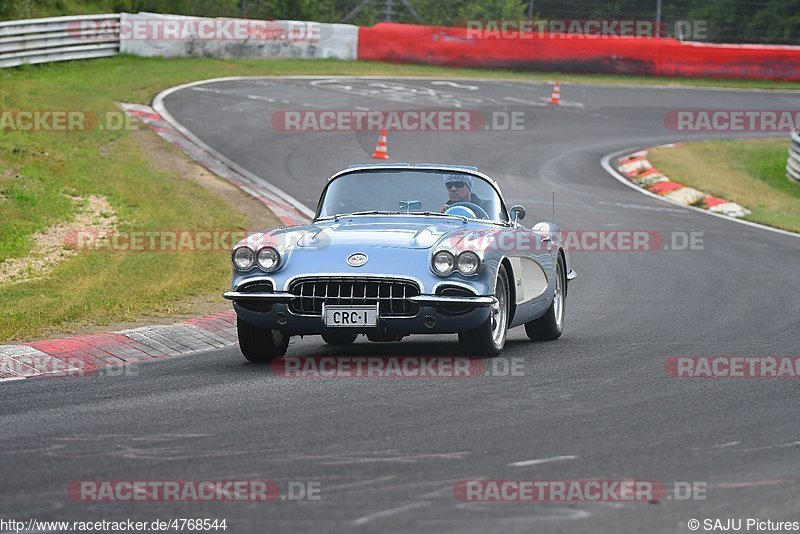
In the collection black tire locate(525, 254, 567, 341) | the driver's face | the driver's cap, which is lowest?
black tire locate(525, 254, 567, 341)

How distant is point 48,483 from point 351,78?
2663cm

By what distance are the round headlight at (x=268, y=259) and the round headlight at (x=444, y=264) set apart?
990mm

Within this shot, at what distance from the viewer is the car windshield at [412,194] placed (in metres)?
9.55

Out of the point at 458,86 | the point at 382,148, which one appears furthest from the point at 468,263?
the point at 458,86

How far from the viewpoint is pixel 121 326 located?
9.92m

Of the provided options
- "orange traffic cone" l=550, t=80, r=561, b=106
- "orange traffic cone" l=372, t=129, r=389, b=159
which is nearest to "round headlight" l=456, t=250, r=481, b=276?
"orange traffic cone" l=372, t=129, r=389, b=159

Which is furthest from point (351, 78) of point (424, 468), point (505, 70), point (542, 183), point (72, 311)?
point (424, 468)

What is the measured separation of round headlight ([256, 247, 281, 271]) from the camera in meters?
8.22

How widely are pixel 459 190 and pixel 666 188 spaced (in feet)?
43.1

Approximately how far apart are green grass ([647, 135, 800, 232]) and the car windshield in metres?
10.3

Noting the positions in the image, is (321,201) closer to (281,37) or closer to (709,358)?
(709,358)

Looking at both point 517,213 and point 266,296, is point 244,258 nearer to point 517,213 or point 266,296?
point 266,296

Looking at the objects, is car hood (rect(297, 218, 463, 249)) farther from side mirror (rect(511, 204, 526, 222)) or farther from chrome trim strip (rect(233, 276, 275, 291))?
side mirror (rect(511, 204, 526, 222))

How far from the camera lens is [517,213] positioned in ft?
31.8
